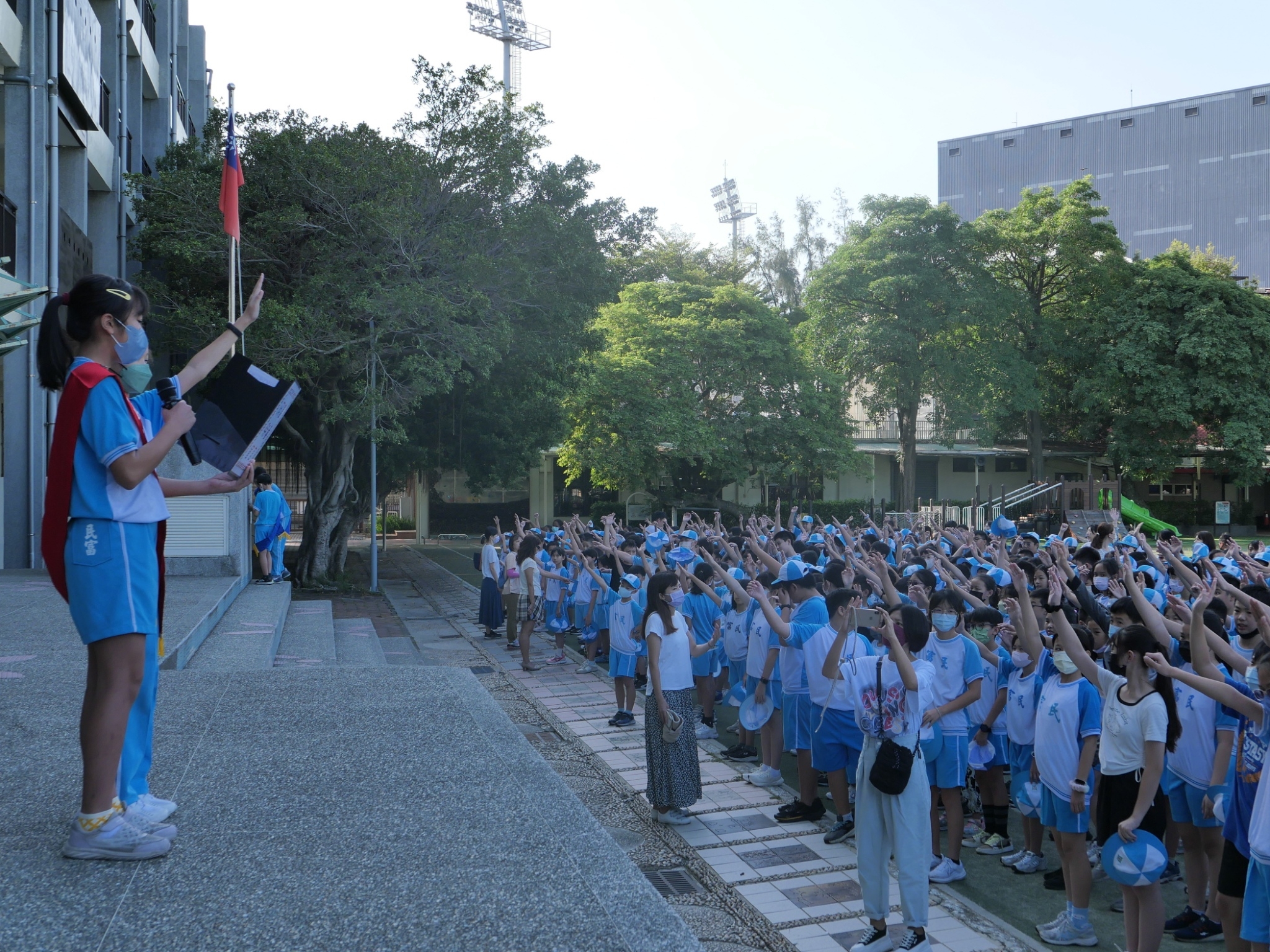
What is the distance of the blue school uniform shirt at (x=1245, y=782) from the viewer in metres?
4.10

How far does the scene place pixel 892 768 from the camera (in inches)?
187

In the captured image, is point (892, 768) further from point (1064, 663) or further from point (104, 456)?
point (104, 456)

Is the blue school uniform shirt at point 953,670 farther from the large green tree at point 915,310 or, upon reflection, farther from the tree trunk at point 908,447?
the tree trunk at point 908,447

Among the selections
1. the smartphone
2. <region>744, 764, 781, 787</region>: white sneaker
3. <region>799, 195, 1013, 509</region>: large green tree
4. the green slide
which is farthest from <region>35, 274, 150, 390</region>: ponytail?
the green slide

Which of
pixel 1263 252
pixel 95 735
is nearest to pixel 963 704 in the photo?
pixel 95 735

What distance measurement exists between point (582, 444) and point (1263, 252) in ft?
122

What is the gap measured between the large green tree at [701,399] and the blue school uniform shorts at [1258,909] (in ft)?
83.6

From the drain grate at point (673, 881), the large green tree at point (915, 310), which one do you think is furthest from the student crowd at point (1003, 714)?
the large green tree at point (915, 310)

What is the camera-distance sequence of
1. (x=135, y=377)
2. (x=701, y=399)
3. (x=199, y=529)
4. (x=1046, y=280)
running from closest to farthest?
(x=135, y=377), (x=199, y=529), (x=701, y=399), (x=1046, y=280)

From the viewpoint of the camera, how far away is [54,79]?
13656mm

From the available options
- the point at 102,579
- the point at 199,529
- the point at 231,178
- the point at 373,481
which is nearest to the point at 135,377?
the point at 102,579

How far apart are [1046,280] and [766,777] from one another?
101 ft

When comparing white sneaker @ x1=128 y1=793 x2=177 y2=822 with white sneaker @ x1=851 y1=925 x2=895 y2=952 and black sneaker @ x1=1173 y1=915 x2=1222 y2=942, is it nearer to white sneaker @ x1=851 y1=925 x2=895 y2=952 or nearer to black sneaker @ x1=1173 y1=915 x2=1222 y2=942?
white sneaker @ x1=851 y1=925 x2=895 y2=952

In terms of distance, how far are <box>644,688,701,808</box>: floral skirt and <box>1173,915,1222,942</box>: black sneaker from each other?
2883 millimetres
